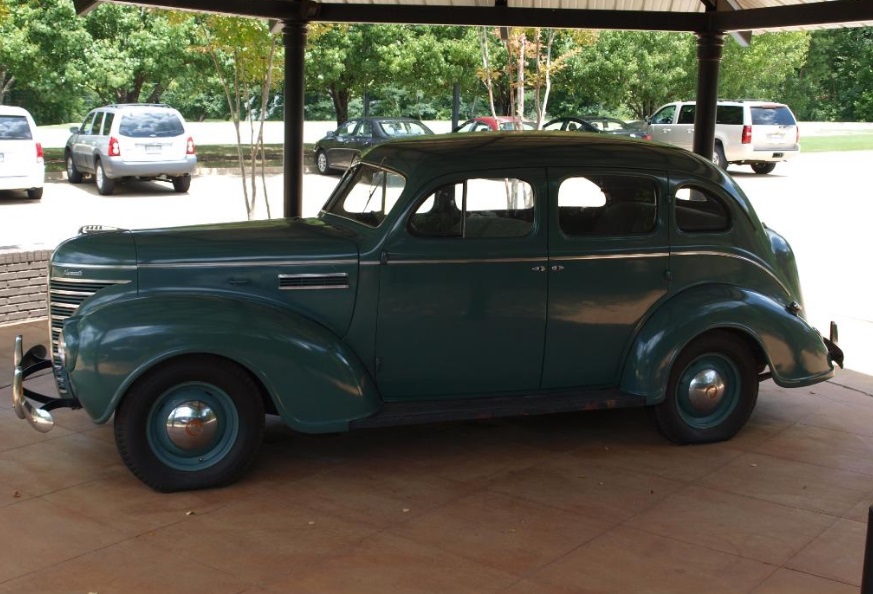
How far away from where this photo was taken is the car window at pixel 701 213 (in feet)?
21.3

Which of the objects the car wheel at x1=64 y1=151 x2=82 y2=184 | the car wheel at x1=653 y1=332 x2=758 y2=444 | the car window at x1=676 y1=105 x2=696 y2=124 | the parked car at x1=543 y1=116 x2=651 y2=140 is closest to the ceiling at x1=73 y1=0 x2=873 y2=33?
the car wheel at x1=653 y1=332 x2=758 y2=444

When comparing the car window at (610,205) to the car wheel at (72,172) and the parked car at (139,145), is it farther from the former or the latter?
the car wheel at (72,172)

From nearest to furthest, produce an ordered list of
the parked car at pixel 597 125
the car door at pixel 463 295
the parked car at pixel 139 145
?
1. the car door at pixel 463 295
2. the parked car at pixel 139 145
3. the parked car at pixel 597 125

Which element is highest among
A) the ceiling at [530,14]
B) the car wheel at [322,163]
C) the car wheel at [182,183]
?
the ceiling at [530,14]

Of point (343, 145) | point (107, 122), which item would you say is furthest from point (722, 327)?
point (343, 145)

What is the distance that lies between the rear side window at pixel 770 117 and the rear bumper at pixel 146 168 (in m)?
14.1

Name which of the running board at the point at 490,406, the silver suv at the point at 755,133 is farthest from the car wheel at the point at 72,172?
the running board at the point at 490,406

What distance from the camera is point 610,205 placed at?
641cm

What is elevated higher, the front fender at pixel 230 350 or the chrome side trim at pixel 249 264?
the chrome side trim at pixel 249 264

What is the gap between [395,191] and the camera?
6086 mm

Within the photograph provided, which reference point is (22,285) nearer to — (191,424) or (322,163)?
(191,424)

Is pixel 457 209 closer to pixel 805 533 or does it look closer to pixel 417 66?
→ pixel 805 533

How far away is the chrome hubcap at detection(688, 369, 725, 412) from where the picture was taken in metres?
6.45

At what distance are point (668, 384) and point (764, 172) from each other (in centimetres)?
2180
